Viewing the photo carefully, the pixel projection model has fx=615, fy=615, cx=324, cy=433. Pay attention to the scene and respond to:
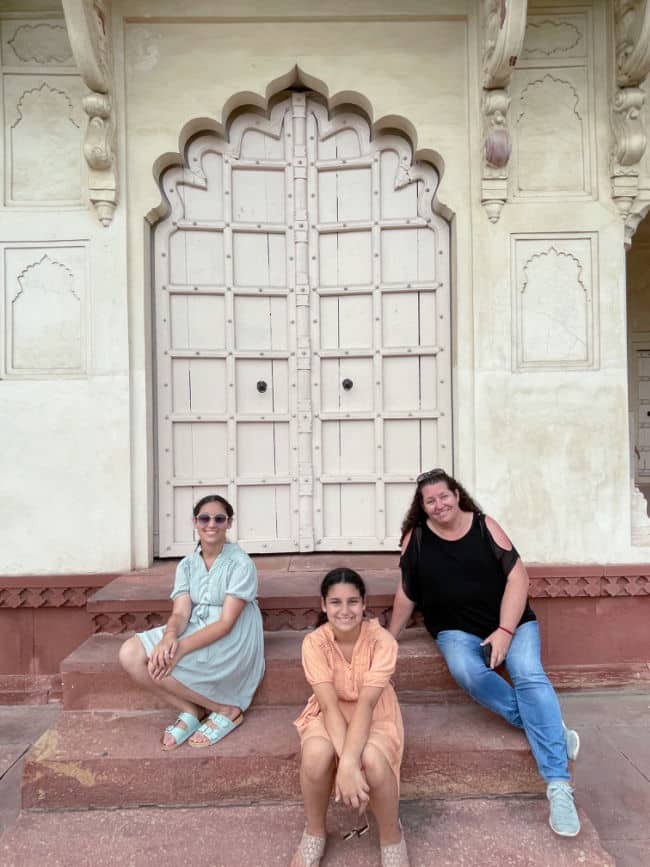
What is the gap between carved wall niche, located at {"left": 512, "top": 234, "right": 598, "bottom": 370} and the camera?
3.87 m

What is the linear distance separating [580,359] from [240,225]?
7.80ft

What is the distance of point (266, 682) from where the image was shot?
2916 mm

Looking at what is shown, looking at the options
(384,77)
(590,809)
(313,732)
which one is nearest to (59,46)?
(384,77)

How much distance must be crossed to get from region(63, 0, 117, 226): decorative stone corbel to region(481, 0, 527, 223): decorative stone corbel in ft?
7.51

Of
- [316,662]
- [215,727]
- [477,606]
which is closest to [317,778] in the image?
[316,662]

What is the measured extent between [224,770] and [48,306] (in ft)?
9.39

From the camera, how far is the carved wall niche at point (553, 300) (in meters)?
3.87

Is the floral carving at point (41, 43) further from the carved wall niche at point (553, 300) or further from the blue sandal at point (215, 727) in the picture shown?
the blue sandal at point (215, 727)

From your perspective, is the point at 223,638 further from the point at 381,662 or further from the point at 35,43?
the point at 35,43

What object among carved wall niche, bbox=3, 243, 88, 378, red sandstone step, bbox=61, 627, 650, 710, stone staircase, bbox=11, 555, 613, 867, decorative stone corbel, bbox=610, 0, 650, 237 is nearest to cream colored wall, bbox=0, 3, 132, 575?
carved wall niche, bbox=3, 243, 88, 378

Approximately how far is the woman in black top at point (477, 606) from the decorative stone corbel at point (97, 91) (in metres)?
2.66

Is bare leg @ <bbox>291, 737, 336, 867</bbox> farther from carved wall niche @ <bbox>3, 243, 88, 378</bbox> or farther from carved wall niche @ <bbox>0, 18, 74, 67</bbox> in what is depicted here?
carved wall niche @ <bbox>0, 18, 74, 67</bbox>

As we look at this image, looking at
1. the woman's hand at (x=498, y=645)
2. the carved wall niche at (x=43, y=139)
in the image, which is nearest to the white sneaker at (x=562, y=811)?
the woman's hand at (x=498, y=645)

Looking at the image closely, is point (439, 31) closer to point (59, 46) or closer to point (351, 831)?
point (59, 46)
